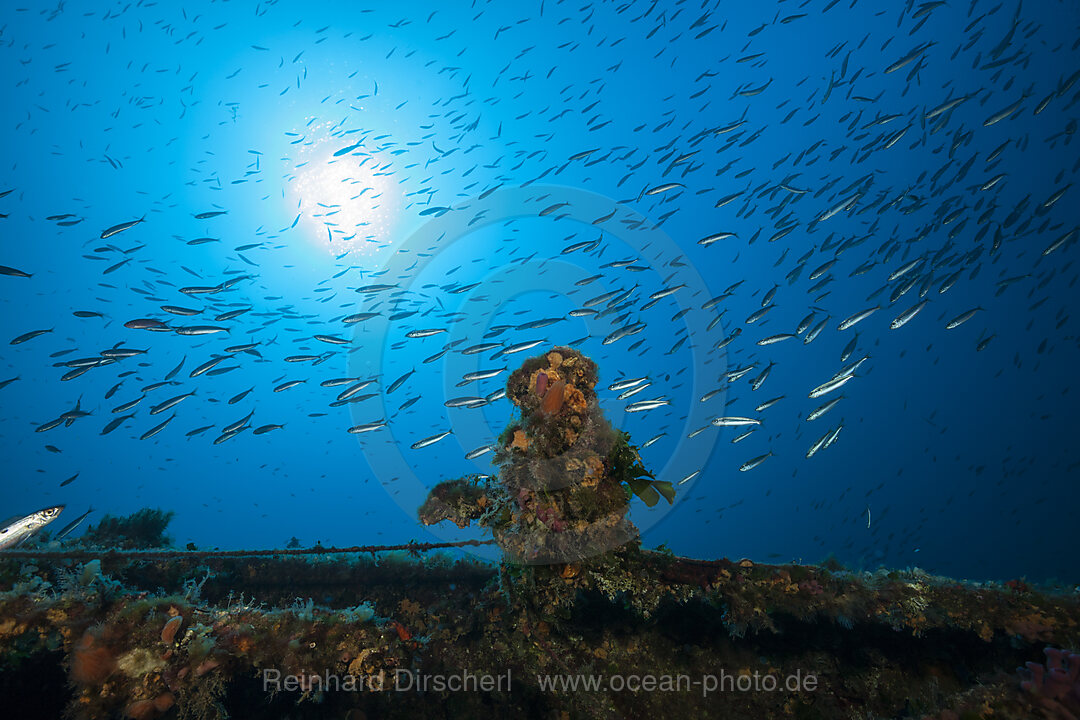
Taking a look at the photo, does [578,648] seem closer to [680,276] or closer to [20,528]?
[20,528]

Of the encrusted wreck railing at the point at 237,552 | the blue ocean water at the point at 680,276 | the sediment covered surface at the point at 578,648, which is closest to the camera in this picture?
the sediment covered surface at the point at 578,648

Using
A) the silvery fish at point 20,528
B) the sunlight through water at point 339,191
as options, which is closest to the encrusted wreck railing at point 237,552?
the silvery fish at point 20,528

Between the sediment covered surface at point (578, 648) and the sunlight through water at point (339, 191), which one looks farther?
the sunlight through water at point (339, 191)

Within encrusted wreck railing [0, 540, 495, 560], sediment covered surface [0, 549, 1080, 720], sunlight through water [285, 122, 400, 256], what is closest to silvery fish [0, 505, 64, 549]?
encrusted wreck railing [0, 540, 495, 560]

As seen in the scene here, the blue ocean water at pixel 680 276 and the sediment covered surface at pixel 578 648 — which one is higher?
the blue ocean water at pixel 680 276

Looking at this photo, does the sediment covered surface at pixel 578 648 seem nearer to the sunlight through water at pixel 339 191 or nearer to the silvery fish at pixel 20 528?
the silvery fish at pixel 20 528

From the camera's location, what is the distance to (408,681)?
3975 mm

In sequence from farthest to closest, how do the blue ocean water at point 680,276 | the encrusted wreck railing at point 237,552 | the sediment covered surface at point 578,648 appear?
the blue ocean water at point 680,276, the encrusted wreck railing at point 237,552, the sediment covered surface at point 578,648

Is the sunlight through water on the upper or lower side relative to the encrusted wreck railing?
upper

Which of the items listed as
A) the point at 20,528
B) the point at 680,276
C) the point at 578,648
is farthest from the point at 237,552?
the point at 680,276

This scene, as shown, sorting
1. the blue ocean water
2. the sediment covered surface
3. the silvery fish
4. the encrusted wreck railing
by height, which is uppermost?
the blue ocean water

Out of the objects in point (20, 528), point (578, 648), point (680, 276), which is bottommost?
point (578, 648)

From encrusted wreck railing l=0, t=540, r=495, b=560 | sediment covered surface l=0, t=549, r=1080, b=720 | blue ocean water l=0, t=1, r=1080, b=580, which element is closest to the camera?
sediment covered surface l=0, t=549, r=1080, b=720

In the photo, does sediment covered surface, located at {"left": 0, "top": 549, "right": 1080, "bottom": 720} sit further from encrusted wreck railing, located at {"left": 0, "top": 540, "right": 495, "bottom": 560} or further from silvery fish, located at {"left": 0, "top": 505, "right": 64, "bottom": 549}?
silvery fish, located at {"left": 0, "top": 505, "right": 64, "bottom": 549}
